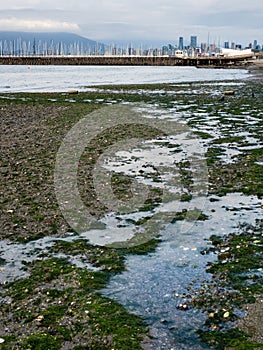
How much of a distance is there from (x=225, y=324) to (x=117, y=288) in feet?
6.26

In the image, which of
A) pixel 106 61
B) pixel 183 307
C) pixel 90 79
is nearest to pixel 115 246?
pixel 183 307

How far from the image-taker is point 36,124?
23.9 metres

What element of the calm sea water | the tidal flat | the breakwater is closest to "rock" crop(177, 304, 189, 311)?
the tidal flat

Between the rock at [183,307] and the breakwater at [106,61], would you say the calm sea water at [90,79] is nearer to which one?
the rock at [183,307]

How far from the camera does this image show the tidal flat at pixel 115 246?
610 cm

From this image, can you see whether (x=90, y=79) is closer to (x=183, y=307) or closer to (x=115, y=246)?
(x=115, y=246)

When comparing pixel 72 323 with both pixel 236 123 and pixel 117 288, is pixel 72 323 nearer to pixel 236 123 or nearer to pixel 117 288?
pixel 117 288

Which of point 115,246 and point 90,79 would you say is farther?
point 90,79

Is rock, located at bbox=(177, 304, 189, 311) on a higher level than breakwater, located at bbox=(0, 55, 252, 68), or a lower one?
lower

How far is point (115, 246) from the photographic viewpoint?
8.91 meters

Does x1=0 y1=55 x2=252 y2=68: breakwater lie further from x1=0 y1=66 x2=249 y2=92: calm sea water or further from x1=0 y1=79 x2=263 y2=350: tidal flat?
x1=0 y1=79 x2=263 y2=350: tidal flat

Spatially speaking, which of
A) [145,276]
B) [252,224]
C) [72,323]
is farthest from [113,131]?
[72,323]

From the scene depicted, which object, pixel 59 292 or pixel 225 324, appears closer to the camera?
pixel 225 324

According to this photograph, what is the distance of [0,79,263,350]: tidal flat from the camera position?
6.10 meters
